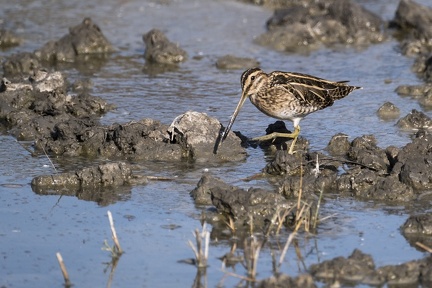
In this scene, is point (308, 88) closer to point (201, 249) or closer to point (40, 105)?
point (40, 105)

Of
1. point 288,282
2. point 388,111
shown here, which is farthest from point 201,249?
point 388,111

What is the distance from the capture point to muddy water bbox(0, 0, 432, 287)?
714 cm

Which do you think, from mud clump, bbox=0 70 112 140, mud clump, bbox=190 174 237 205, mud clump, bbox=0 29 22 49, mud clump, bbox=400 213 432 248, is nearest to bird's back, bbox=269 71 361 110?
mud clump, bbox=190 174 237 205

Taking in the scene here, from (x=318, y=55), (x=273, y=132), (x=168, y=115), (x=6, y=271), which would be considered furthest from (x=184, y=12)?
(x=6, y=271)

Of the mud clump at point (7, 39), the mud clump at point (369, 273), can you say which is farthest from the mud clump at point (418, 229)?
the mud clump at point (7, 39)

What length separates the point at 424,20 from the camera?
16.1 metres

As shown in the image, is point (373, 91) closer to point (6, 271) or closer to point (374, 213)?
point (374, 213)

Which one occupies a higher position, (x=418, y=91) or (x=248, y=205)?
(x=418, y=91)

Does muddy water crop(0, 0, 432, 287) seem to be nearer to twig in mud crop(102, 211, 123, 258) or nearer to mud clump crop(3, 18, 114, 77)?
twig in mud crop(102, 211, 123, 258)

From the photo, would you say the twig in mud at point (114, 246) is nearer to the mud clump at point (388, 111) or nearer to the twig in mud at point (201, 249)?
the twig in mud at point (201, 249)

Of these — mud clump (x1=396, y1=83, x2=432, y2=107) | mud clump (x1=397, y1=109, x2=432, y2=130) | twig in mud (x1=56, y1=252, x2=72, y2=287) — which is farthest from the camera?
mud clump (x1=396, y1=83, x2=432, y2=107)

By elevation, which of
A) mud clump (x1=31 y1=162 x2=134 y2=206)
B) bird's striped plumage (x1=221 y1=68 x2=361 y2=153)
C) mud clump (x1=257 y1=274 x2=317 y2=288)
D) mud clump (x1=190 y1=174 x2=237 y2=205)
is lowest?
mud clump (x1=31 y1=162 x2=134 y2=206)

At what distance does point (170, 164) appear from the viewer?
9.63 meters

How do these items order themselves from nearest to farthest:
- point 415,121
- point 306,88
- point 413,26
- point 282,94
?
point 282,94 < point 306,88 < point 415,121 < point 413,26
